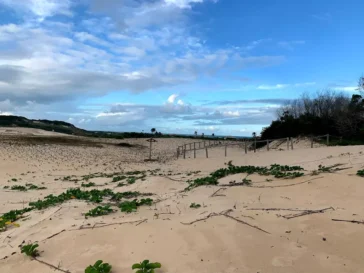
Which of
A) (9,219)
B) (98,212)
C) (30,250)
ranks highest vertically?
(98,212)

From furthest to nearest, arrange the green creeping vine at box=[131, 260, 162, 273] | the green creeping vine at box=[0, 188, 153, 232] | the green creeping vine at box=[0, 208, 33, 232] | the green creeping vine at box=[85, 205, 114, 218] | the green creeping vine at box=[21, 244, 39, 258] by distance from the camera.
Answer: the green creeping vine at box=[0, 188, 153, 232], the green creeping vine at box=[0, 208, 33, 232], the green creeping vine at box=[85, 205, 114, 218], the green creeping vine at box=[21, 244, 39, 258], the green creeping vine at box=[131, 260, 162, 273]

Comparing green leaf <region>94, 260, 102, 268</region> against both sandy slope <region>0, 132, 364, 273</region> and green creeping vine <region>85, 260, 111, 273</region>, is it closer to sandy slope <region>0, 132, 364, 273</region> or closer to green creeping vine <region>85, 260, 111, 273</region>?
green creeping vine <region>85, 260, 111, 273</region>

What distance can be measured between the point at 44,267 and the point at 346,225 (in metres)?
3.87

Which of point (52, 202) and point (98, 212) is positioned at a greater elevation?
point (98, 212)

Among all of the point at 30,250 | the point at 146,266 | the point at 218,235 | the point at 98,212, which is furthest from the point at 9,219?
the point at 218,235

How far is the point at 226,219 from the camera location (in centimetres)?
495

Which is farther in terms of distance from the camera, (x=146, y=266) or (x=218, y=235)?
(x=218, y=235)

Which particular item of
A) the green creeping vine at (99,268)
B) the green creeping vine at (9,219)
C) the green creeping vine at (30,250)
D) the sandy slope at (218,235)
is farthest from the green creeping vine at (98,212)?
the green creeping vine at (99,268)

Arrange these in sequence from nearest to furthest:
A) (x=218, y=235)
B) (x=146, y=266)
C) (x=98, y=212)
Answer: (x=146, y=266) < (x=218, y=235) < (x=98, y=212)

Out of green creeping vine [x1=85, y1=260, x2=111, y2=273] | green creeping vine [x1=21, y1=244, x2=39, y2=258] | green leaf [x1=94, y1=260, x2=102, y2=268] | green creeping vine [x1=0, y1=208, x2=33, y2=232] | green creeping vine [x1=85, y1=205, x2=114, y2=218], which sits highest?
green creeping vine [x1=85, y1=205, x2=114, y2=218]

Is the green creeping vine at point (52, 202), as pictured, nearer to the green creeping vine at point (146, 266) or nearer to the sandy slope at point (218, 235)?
the sandy slope at point (218, 235)

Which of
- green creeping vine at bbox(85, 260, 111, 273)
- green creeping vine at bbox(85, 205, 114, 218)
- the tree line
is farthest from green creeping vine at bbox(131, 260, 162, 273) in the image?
the tree line

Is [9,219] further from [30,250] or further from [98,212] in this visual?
[30,250]

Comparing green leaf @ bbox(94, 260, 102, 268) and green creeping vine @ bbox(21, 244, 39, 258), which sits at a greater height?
green leaf @ bbox(94, 260, 102, 268)
